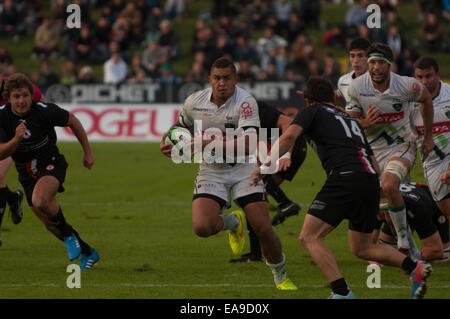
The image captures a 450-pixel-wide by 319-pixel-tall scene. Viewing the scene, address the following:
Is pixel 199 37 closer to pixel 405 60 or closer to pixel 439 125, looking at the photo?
pixel 405 60

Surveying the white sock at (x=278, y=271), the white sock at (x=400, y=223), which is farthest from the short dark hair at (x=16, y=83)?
the white sock at (x=400, y=223)

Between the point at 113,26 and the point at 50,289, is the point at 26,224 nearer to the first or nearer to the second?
the point at 50,289

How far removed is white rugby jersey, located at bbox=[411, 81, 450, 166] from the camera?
32.8 ft

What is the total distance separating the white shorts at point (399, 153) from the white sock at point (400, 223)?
24.8 inches

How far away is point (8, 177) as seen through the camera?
58.4ft

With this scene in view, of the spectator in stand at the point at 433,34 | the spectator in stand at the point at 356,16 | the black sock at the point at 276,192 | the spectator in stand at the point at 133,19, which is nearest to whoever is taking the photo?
the black sock at the point at 276,192

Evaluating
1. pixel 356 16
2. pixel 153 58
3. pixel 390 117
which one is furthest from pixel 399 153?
pixel 356 16

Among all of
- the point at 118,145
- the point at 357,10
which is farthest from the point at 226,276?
the point at 357,10

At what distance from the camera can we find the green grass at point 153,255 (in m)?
8.17

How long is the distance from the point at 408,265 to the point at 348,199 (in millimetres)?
806

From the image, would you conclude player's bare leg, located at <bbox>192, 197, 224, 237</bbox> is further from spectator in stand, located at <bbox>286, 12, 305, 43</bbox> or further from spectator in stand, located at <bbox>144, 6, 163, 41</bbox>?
spectator in stand, located at <bbox>144, 6, 163, 41</bbox>

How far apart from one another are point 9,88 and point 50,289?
2.36 m

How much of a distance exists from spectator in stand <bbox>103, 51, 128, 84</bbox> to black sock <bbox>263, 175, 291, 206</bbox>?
15.1m

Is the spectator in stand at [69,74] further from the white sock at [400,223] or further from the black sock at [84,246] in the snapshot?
the white sock at [400,223]
